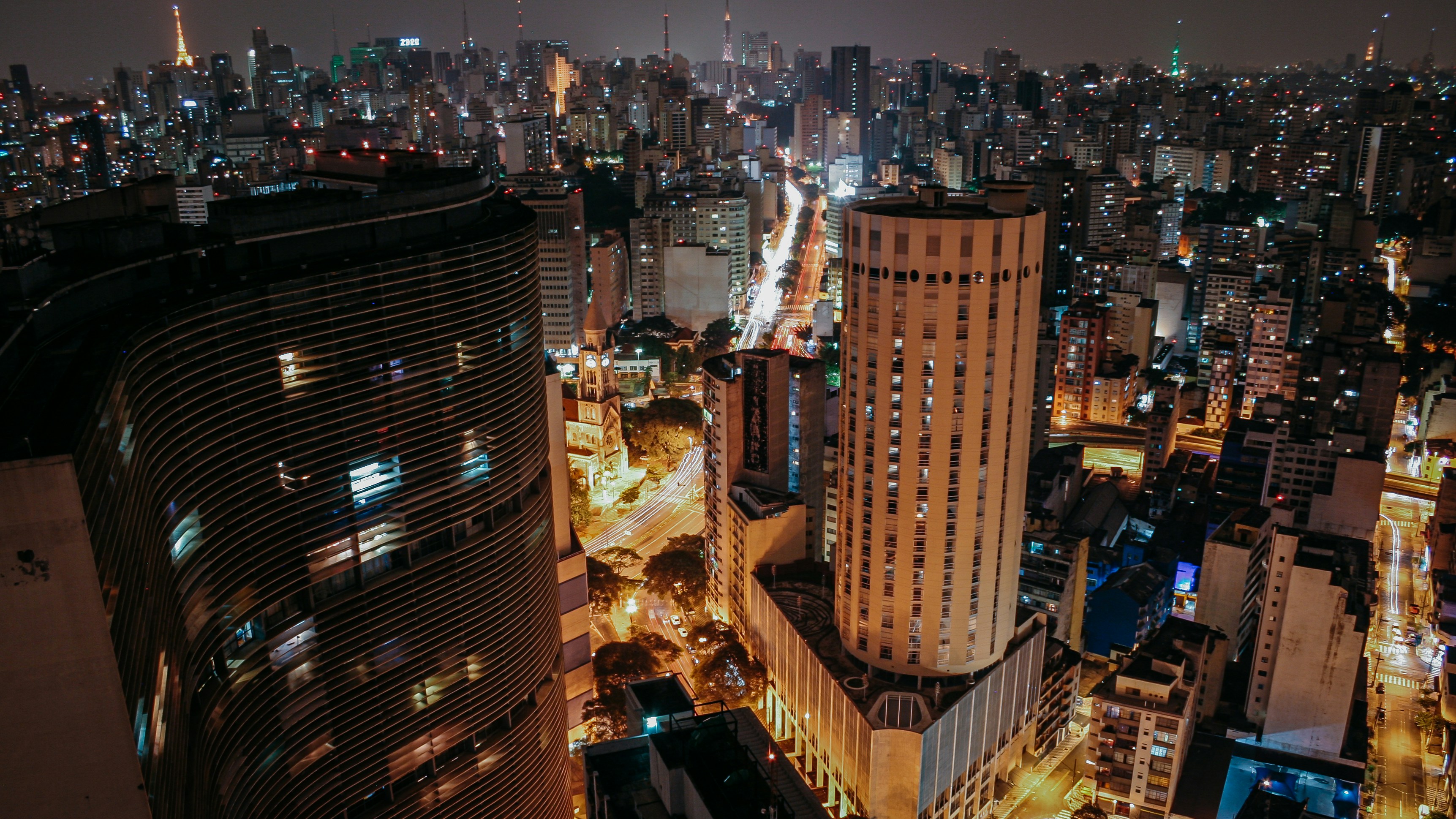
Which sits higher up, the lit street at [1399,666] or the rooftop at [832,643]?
the rooftop at [832,643]

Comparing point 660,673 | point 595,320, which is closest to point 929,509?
point 660,673

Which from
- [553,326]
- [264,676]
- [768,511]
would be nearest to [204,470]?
[264,676]

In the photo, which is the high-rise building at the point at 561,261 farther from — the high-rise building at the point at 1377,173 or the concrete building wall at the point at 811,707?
the high-rise building at the point at 1377,173

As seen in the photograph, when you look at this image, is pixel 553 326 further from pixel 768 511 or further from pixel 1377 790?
pixel 1377 790

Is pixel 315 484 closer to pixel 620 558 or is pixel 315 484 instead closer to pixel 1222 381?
pixel 620 558

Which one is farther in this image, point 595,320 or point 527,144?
point 527,144

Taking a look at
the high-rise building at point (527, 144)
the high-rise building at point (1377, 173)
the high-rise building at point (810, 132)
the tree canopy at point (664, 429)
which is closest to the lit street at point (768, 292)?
the tree canopy at point (664, 429)
